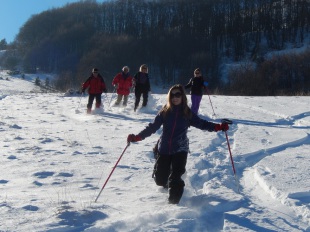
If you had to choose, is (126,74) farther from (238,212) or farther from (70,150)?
(238,212)

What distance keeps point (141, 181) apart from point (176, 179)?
1.32 metres

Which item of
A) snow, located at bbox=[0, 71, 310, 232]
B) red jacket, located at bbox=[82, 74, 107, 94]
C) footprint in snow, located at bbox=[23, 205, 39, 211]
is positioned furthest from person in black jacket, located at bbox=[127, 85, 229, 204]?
red jacket, located at bbox=[82, 74, 107, 94]

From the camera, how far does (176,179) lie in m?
5.23

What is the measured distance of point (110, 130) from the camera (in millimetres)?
11617

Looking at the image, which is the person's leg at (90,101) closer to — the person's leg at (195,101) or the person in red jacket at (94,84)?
the person in red jacket at (94,84)

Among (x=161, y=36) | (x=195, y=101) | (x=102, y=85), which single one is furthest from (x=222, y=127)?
(x=161, y=36)

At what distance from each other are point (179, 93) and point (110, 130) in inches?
252

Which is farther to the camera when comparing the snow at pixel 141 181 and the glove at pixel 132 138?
the glove at pixel 132 138

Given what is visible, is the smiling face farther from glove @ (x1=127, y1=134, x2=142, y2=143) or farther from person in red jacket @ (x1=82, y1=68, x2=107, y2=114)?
person in red jacket @ (x1=82, y1=68, x2=107, y2=114)

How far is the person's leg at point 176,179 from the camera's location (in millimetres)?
5145

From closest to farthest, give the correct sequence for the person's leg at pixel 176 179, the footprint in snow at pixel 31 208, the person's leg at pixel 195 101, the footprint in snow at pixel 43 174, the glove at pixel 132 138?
1. the footprint in snow at pixel 31 208
2. the person's leg at pixel 176 179
3. the glove at pixel 132 138
4. the footprint in snow at pixel 43 174
5. the person's leg at pixel 195 101

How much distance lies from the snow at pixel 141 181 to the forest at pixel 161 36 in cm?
4626

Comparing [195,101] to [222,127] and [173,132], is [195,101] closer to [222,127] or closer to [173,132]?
[222,127]

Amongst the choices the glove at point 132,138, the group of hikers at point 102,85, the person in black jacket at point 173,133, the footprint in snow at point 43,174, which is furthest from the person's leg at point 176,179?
the group of hikers at point 102,85
